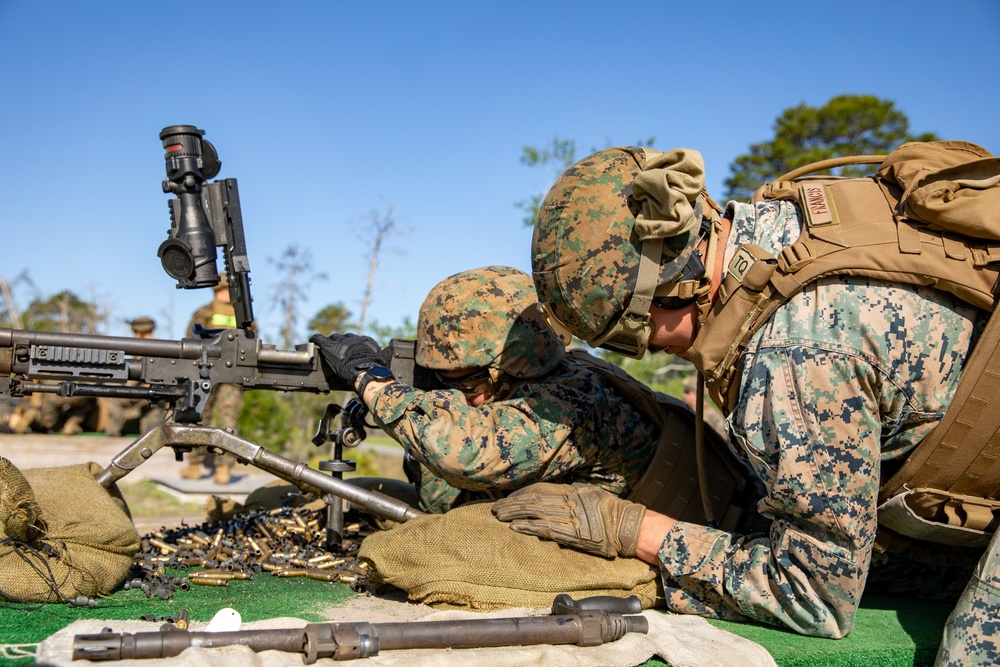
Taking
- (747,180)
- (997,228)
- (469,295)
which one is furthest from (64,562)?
(747,180)

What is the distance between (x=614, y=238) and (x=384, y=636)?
178cm

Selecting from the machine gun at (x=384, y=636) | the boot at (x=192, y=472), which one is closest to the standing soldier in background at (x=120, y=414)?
the boot at (x=192, y=472)

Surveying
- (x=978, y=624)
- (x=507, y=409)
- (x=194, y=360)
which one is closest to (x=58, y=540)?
(x=194, y=360)

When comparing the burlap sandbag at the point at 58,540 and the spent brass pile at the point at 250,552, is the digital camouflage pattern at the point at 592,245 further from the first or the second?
the burlap sandbag at the point at 58,540

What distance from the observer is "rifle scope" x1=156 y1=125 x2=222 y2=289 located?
4879mm

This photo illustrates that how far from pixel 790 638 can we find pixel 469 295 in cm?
229

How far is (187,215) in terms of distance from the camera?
4.95 metres

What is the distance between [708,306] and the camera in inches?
134

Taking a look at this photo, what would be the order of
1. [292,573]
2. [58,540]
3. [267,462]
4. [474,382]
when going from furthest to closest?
1. [474,382]
2. [267,462]
3. [292,573]
4. [58,540]

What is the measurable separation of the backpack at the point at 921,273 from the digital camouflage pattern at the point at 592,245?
1.17ft

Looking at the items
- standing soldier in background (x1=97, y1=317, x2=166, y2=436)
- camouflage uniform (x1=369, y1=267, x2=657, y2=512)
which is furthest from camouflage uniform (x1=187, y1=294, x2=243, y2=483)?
camouflage uniform (x1=369, y1=267, x2=657, y2=512)

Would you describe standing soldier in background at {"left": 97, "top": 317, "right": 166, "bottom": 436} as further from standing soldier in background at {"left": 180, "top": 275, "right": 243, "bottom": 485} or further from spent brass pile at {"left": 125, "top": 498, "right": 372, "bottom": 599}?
spent brass pile at {"left": 125, "top": 498, "right": 372, "bottom": 599}

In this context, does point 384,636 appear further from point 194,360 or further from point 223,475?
point 223,475

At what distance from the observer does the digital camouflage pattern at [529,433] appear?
3.90 m
